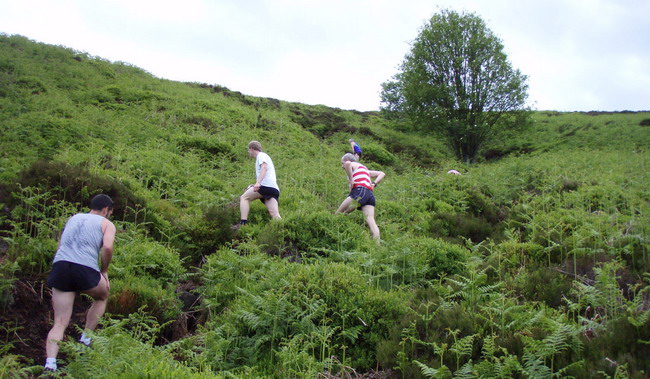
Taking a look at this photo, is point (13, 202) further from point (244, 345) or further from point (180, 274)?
point (244, 345)

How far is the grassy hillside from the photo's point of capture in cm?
395

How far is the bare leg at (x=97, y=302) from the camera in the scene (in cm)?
492

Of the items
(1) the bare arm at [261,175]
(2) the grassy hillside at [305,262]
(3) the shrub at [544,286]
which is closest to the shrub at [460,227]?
(2) the grassy hillside at [305,262]

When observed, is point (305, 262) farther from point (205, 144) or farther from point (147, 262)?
point (205, 144)

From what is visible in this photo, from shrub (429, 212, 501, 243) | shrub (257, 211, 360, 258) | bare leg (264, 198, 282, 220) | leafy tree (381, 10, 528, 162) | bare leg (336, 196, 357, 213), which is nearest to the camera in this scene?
shrub (257, 211, 360, 258)

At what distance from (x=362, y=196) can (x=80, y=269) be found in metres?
5.31

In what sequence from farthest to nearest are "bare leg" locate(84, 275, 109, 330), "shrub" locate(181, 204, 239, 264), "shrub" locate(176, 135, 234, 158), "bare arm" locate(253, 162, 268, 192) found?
"shrub" locate(176, 135, 234, 158)
"bare arm" locate(253, 162, 268, 192)
"shrub" locate(181, 204, 239, 264)
"bare leg" locate(84, 275, 109, 330)

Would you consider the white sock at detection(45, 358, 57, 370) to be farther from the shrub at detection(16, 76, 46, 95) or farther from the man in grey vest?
the shrub at detection(16, 76, 46, 95)

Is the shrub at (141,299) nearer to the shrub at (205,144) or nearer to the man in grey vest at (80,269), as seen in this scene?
the man in grey vest at (80,269)

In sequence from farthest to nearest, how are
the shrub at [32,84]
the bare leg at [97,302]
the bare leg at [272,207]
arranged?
the shrub at [32,84], the bare leg at [272,207], the bare leg at [97,302]

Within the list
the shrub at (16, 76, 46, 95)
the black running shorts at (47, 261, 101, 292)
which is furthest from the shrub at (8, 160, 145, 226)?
the shrub at (16, 76, 46, 95)

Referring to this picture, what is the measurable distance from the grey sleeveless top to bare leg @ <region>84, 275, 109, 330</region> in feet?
0.69

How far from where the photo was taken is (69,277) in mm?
4770

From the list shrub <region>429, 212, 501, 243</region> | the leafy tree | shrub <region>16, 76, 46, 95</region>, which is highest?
the leafy tree
